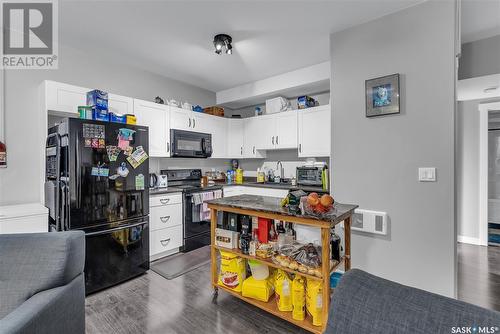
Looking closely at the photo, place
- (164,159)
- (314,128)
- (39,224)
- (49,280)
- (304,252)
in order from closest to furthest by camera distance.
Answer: (49,280) → (304,252) → (39,224) → (314,128) → (164,159)

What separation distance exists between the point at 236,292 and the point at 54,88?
2715 mm

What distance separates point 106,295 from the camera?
2.21 meters

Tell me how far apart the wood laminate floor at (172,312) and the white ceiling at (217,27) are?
2603 mm

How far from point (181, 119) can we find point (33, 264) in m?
2.70

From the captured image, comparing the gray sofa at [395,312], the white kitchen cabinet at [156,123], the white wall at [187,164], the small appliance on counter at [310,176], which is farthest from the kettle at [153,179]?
the gray sofa at [395,312]

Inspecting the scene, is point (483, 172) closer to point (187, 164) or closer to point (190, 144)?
point (190, 144)

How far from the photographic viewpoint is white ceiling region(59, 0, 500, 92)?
81.3 inches

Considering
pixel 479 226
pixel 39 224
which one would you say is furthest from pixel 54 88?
pixel 479 226

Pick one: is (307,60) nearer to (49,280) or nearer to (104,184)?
(104,184)

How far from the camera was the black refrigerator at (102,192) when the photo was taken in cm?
213

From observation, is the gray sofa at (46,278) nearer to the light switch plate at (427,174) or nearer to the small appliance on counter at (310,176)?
the light switch plate at (427,174)

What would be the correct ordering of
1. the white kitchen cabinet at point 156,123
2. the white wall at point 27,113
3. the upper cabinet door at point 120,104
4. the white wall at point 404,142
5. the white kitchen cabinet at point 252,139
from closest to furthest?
the white wall at point 404,142, the white wall at point 27,113, the upper cabinet door at point 120,104, the white kitchen cabinet at point 156,123, the white kitchen cabinet at point 252,139

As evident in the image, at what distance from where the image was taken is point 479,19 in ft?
7.36

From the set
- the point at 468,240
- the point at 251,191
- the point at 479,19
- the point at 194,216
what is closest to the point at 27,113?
the point at 194,216
